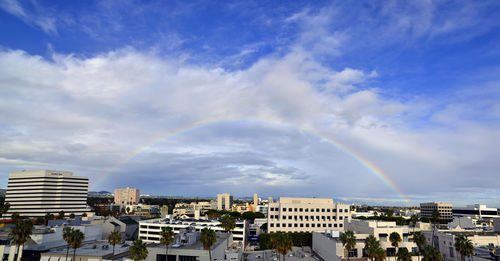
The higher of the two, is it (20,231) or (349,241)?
(20,231)

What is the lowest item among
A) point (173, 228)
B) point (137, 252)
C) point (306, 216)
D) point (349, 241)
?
point (173, 228)

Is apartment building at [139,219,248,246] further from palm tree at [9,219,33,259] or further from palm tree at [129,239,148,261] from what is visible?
palm tree at [129,239,148,261]

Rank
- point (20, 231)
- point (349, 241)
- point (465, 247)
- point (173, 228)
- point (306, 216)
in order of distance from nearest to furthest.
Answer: point (465, 247)
point (20, 231)
point (349, 241)
point (173, 228)
point (306, 216)

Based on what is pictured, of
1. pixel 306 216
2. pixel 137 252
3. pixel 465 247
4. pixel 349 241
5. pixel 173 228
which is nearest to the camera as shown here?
pixel 465 247

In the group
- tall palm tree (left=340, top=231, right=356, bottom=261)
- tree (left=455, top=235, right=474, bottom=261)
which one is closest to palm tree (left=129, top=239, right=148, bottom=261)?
tall palm tree (left=340, top=231, right=356, bottom=261)

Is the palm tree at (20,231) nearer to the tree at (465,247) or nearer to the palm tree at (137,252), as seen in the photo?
the palm tree at (137,252)

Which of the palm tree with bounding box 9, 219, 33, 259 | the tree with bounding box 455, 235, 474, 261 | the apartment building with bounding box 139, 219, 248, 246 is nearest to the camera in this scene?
the tree with bounding box 455, 235, 474, 261

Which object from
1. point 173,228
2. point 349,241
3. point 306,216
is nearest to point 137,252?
point 349,241

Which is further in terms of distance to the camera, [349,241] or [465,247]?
[349,241]

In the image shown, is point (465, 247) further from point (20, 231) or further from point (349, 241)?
point (20, 231)
